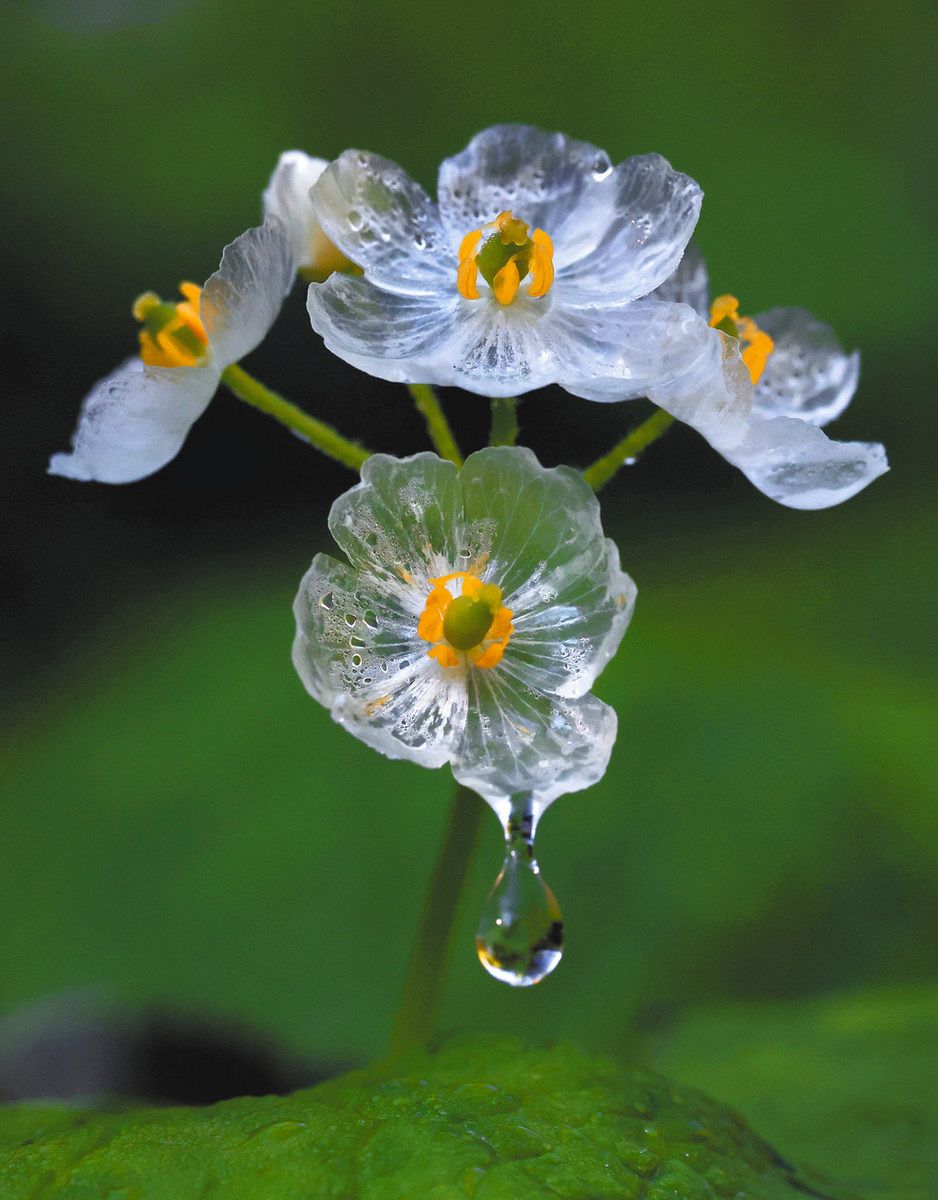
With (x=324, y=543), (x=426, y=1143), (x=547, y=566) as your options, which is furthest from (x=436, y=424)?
(x=324, y=543)

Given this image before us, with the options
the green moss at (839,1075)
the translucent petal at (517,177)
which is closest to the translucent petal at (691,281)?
the translucent petal at (517,177)

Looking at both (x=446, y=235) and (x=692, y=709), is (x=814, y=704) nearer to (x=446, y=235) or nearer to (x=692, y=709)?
(x=692, y=709)

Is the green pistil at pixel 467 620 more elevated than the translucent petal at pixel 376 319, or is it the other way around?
the translucent petal at pixel 376 319

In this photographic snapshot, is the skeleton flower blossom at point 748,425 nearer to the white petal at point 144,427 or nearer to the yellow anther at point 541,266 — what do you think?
the yellow anther at point 541,266

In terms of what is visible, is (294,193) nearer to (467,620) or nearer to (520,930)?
(467,620)

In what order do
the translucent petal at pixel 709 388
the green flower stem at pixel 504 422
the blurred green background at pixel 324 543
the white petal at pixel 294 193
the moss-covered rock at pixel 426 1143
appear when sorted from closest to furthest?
the moss-covered rock at pixel 426 1143, the translucent petal at pixel 709 388, the green flower stem at pixel 504 422, the white petal at pixel 294 193, the blurred green background at pixel 324 543

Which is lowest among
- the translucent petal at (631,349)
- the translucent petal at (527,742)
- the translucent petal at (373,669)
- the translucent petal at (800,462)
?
the translucent petal at (527,742)

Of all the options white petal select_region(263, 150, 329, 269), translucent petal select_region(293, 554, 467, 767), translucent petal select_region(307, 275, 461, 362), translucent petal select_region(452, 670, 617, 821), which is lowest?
translucent petal select_region(452, 670, 617, 821)

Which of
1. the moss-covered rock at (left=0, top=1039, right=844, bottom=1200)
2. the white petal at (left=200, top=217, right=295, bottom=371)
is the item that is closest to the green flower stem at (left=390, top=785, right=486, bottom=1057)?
the moss-covered rock at (left=0, top=1039, right=844, bottom=1200)

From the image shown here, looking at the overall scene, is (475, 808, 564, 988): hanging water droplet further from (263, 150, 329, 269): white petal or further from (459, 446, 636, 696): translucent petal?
(263, 150, 329, 269): white petal
